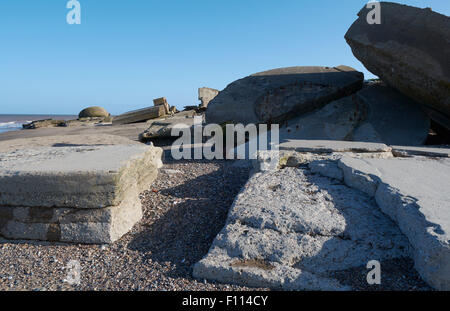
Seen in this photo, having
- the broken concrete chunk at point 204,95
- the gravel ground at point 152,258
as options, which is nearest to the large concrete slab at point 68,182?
the gravel ground at point 152,258

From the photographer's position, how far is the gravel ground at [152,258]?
1.69m

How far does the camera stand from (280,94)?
5.09 meters

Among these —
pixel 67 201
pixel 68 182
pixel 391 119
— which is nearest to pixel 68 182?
pixel 68 182

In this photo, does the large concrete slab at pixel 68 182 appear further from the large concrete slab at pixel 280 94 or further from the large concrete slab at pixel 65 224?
the large concrete slab at pixel 280 94

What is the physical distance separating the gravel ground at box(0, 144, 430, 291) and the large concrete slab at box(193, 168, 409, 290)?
0.08 m

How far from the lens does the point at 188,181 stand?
3.40 meters

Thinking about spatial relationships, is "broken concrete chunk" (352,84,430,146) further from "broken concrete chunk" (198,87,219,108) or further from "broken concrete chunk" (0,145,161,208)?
"broken concrete chunk" (198,87,219,108)

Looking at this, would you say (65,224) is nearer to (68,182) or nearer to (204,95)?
(68,182)

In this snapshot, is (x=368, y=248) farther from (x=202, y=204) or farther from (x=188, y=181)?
(x=188, y=181)

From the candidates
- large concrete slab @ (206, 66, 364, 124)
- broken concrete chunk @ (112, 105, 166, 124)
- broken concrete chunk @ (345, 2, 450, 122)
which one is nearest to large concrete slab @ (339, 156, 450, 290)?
broken concrete chunk @ (345, 2, 450, 122)

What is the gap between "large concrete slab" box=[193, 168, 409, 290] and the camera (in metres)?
1.69

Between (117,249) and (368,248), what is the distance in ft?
5.13
